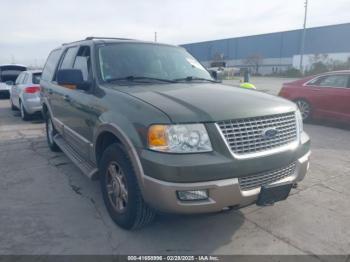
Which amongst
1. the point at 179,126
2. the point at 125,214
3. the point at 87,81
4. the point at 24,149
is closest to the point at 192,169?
the point at 179,126

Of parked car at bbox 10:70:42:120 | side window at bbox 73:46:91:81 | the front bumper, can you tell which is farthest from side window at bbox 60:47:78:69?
parked car at bbox 10:70:42:120

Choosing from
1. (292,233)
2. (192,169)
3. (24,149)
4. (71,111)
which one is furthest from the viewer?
(24,149)

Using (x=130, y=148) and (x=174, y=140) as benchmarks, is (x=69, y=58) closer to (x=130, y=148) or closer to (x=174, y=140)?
(x=130, y=148)

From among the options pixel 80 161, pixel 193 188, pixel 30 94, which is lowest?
pixel 80 161

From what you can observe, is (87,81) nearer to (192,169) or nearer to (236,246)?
(192,169)

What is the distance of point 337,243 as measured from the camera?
3.00 metres

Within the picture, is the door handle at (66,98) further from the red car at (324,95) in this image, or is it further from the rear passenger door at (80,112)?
the red car at (324,95)

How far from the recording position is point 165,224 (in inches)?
132

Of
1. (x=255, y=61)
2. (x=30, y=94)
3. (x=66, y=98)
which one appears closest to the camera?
(x=66, y=98)

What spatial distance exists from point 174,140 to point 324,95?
7042mm

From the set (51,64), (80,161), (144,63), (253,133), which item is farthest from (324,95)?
(80,161)

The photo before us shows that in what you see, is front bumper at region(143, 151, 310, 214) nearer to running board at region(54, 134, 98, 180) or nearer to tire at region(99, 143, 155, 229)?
tire at region(99, 143, 155, 229)

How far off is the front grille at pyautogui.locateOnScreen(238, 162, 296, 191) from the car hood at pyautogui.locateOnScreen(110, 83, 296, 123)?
1.73ft

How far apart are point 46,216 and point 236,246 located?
207 centimetres
